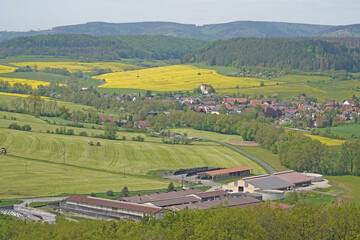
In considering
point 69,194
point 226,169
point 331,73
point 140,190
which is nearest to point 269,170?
point 226,169

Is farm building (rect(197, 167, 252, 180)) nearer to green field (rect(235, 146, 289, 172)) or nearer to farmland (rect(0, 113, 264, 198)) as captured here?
farmland (rect(0, 113, 264, 198))

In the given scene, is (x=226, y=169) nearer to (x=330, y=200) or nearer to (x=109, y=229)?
(x=330, y=200)

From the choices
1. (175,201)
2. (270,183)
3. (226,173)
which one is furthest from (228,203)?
(226,173)

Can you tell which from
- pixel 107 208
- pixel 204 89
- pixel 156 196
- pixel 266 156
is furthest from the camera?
pixel 204 89

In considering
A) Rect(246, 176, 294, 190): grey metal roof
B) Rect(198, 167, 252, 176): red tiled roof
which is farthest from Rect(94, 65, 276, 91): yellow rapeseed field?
Rect(246, 176, 294, 190): grey metal roof

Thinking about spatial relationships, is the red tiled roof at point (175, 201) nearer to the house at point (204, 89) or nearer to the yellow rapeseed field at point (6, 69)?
the house at point (204, 89)

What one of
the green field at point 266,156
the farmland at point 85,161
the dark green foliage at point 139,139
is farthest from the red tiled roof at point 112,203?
the dark green foliage at point 139,139

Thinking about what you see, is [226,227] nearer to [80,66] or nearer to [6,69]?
[6,69]
